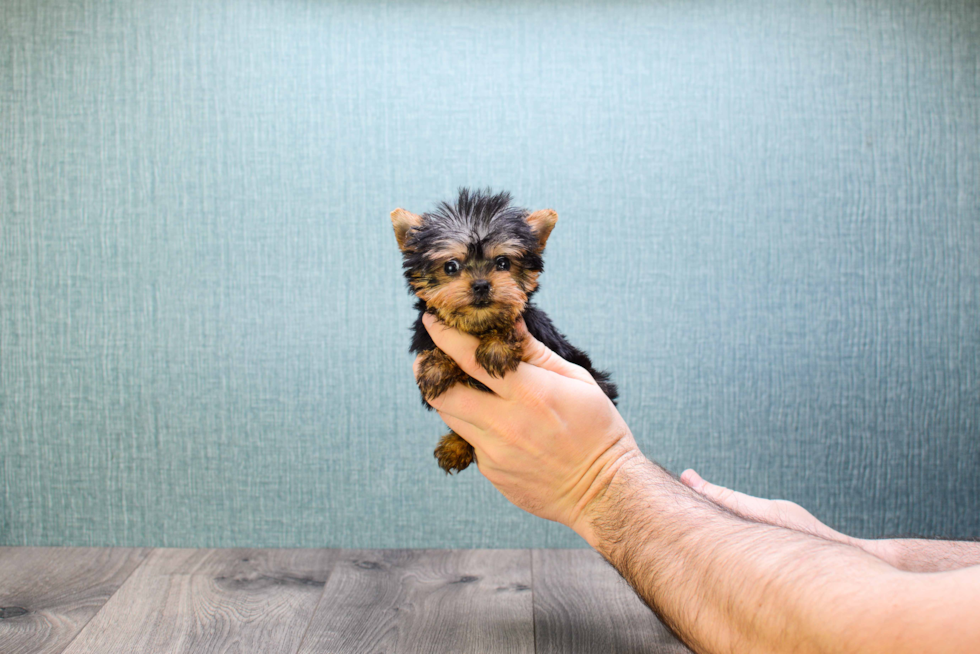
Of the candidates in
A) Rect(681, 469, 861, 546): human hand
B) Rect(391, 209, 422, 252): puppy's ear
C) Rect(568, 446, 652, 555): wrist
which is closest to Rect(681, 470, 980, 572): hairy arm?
Rect(681, 469, 861, 546): human hand

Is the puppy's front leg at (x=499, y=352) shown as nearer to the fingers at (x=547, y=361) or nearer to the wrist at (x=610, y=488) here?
the fingers at (x=547, y=361)

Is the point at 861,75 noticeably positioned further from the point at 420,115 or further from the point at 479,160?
the point at 420,115

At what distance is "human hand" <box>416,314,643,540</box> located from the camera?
4.79 feet

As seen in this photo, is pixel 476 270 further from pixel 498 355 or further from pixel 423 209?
pixel 423 209

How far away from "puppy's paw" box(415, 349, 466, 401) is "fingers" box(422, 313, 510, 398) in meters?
0.03

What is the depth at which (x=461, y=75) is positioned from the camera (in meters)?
2.29

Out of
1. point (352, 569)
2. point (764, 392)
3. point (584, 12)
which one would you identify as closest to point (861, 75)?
point (584, 12)

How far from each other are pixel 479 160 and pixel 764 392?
1392 mm

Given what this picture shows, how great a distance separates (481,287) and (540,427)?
0.36 m

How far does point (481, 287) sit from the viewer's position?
142cm

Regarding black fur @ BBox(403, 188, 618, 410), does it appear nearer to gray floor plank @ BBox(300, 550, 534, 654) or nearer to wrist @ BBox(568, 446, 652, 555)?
wrist @ BBox(568, 446, 652, 555)

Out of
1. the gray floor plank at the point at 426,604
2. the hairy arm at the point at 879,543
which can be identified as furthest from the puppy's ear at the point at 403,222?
the gray floor plank at the point at 426,604

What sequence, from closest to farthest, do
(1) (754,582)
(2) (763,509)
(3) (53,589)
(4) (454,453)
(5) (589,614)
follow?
(1) (754,582) → (4) (454,453) → (2) (763,509) → (5) (589,614) → (3) (53,589)

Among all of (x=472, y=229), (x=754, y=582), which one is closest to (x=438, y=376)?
(x=472, y=229)
